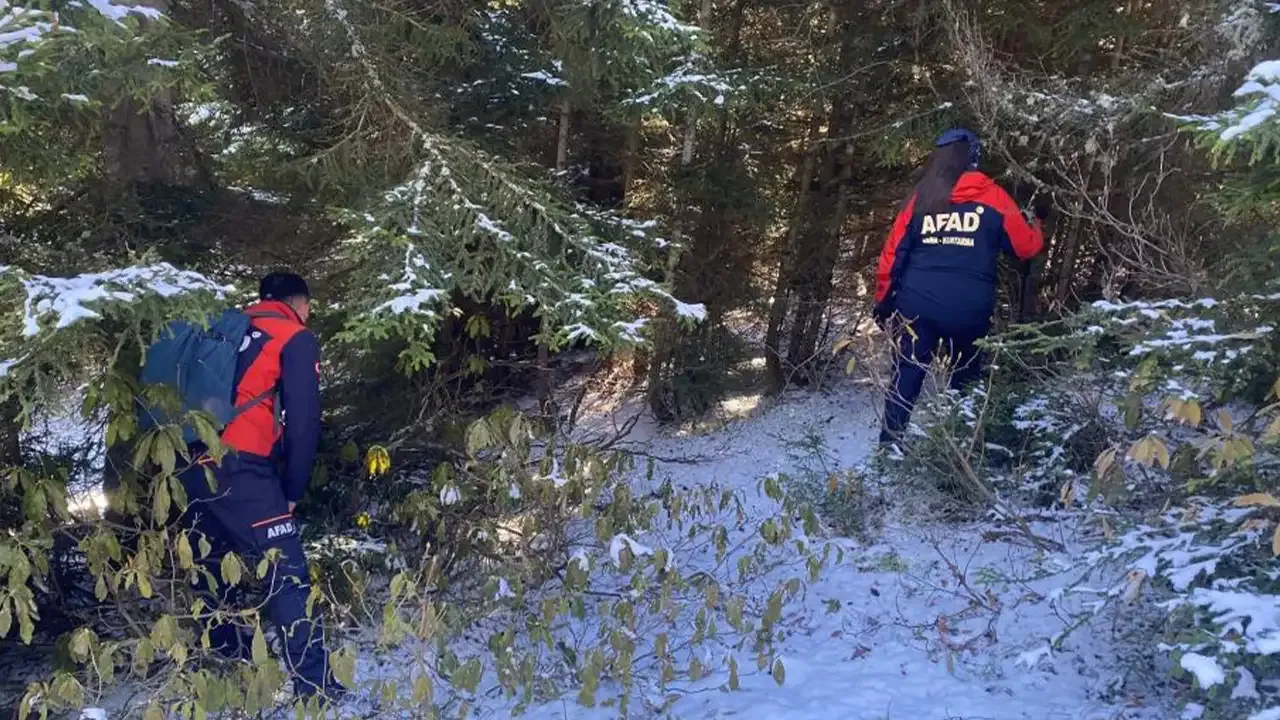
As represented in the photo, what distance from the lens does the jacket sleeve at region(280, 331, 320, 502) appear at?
14.2 ft

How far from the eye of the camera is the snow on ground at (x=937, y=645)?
153 inches

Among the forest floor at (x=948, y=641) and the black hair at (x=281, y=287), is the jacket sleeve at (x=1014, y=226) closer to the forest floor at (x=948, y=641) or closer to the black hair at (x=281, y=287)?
the forest floor at (x=948, y=641)

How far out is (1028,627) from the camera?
14.5ft

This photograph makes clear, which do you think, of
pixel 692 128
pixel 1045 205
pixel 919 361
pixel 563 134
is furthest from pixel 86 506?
pixel 1045 205

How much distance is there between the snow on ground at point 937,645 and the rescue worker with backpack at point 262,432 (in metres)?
1.12

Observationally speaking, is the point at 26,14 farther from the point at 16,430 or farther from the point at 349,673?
the point at 349,673

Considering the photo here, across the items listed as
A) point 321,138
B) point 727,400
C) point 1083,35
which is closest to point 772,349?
point 727,400

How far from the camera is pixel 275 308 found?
4.45 m

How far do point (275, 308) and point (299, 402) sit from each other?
0.49m

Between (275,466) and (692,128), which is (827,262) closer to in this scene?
(692,128)

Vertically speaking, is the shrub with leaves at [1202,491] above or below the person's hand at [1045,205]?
below

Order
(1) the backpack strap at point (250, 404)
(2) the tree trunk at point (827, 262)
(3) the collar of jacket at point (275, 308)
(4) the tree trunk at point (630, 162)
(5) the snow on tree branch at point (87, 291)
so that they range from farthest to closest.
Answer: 1. (2) the tree trunk at point (827, 262)
2. (4) the tree trunk at point (630, 162)
3. (3) the collar of jacket at point (275, 308)
4. (1) the backpack strap at point (250, 404)
5. (5) the snow on tree branch at point (87, 291)

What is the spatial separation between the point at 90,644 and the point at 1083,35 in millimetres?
7324

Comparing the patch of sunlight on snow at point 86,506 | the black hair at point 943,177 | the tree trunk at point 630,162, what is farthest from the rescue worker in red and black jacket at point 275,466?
the tree trunk at point 630,162
